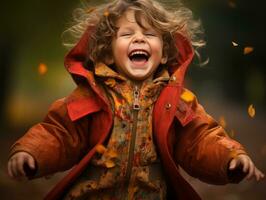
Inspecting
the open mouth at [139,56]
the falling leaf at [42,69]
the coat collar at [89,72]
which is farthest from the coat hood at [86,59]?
the falling leaf at [42,69]

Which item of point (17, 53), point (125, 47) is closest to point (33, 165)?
point (125, 47)

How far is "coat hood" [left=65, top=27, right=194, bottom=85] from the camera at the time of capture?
1429 millimetres

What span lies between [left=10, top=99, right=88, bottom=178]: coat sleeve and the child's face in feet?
0.69

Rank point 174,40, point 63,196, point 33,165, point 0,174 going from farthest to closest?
point 0,174 < point 174,40 < point 63,196 < point 33,165

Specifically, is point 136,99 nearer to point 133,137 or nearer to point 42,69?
point 133,137

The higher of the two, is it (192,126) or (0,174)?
(192,126)

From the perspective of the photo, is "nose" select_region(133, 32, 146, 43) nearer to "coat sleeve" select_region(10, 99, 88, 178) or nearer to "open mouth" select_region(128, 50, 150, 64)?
"open mouth" select_region(128, 50, 150, 64)

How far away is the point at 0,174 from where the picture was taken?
1791mm

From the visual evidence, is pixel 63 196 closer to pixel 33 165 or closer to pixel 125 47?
pixel 33 165

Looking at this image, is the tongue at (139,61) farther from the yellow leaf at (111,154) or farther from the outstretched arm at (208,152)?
the yellow leaf at (111,154)

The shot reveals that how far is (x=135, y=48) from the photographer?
1.42m

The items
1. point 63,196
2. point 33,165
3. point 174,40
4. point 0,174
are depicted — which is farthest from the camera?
point 0,174

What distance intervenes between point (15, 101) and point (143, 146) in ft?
2.39

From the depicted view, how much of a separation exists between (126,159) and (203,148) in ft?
0.75
